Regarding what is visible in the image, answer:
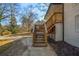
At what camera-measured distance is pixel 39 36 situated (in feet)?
21.0

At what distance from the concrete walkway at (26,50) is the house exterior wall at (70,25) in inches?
25.8

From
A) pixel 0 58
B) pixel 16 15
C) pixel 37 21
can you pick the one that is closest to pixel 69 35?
pixel 37 21

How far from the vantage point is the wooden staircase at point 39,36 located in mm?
6395

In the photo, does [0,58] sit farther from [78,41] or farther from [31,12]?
[78,41]

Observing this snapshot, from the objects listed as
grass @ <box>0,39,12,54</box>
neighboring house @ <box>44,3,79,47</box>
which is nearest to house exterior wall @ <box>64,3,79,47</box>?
neighboring house @ <box>44,3,79,47</box>

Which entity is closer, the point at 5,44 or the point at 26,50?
the point at 5,44

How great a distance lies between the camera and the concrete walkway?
21.1ft

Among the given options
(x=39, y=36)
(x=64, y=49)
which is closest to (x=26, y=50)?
(x=39, y=36)

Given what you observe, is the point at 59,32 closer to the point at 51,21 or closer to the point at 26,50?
the point at 51,21

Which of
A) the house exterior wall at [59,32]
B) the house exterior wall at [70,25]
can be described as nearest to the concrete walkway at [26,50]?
the house exterior wall at [59,32]

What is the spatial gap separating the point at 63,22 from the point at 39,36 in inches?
33.9

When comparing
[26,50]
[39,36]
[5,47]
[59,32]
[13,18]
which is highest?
[13,18]

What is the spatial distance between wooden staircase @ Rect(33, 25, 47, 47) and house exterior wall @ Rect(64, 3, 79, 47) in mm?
672

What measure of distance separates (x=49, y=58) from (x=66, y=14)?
57.4 inches
